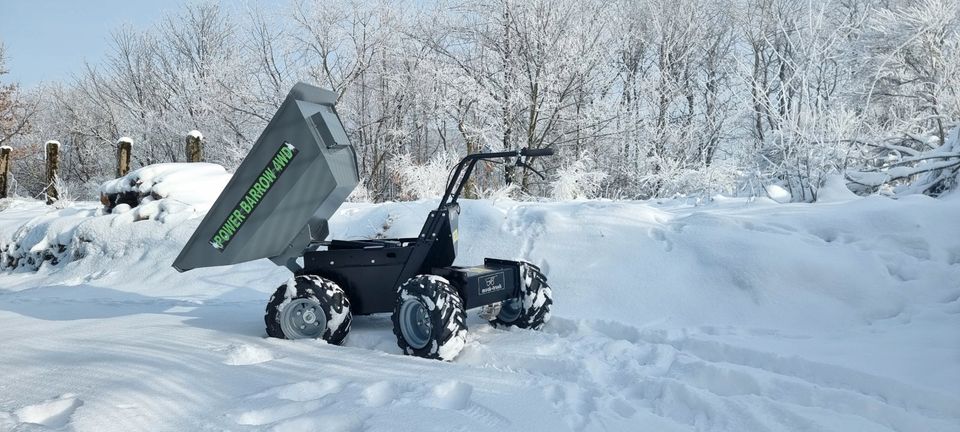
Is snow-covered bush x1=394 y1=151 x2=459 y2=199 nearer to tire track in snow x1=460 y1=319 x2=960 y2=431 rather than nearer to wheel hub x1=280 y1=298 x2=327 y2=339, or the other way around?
wheel hub x1=280 y1=298 x2=327 y2=339

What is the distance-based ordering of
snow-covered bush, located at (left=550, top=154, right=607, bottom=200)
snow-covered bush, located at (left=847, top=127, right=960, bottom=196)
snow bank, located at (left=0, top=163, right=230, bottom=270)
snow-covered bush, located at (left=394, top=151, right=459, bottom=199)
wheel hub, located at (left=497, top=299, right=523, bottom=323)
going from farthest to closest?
snow-covered bush, located at (left=394, top=151, right=459, bottom=199) < snow-covered bush, located at (left=550, top=154, right=607, bottom=200) < snow bank, located at (left=0, top=163, right=230, bottom=270) < snow-covered bush, located at (left=847, top=127, right=960, bottom=196) < wheel hub, located at (left=497, top=299, right=523, bottom=323)

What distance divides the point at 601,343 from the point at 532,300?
62 cm

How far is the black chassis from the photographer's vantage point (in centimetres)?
396

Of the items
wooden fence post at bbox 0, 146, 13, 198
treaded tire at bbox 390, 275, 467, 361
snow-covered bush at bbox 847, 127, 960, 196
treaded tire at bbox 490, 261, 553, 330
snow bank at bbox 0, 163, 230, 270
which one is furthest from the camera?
wooden fence post at bbox 0, 146, 13, 198

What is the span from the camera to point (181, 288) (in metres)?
6.84

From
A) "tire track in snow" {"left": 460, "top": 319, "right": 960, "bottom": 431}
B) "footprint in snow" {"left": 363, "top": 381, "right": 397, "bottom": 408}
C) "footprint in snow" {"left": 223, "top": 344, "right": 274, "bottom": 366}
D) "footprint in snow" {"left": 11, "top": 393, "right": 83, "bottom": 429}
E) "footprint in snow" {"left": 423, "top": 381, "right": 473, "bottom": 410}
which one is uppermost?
"footprint in snow" {"left": 11, "top": 393, "right": 83, "bottom": 429}

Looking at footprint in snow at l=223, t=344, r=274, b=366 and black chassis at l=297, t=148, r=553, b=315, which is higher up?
black chassis at l=297, t=148, r=553, b=315

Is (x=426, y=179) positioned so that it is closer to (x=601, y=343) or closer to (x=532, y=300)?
(x=532, y=300)

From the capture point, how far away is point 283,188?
3.80 metres

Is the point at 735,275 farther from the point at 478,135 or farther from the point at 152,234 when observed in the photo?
the point at 478,135

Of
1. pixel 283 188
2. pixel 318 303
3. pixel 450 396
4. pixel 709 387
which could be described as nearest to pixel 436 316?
pixel 450 396

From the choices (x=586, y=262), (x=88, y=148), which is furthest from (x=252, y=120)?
(x=88, y=148)

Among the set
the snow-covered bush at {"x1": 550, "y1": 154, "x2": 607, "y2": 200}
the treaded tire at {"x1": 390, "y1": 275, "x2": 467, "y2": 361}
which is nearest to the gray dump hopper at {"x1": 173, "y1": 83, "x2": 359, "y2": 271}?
the treaded tire at {"x1": 390, "y1": 275, "x2": 467, "y2": 361}

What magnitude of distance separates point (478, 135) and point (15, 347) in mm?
12017
